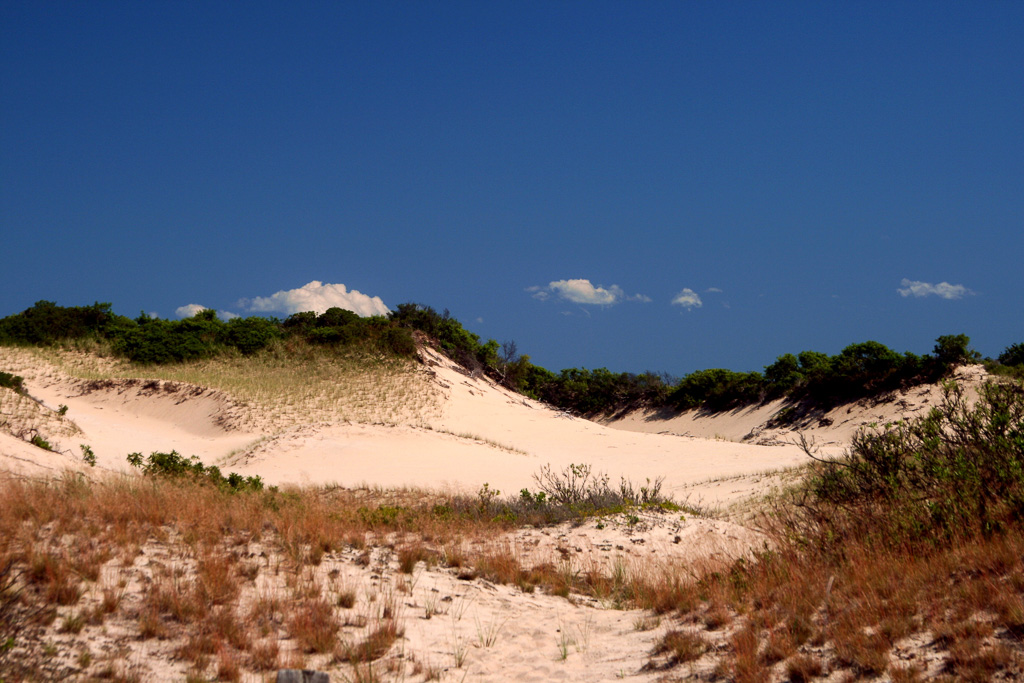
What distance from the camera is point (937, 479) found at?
6.47 m

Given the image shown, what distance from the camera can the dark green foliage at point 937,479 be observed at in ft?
18.7

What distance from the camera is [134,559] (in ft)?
18.9

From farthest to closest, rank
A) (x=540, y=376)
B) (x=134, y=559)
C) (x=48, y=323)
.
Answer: (x=540, y=376) < (x=48, y=323) < (x=134, y=559)

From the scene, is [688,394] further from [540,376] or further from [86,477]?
[86,477]

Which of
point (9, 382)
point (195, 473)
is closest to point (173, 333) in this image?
point (9, 382)

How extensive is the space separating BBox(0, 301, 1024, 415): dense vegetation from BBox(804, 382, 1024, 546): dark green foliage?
22147mm

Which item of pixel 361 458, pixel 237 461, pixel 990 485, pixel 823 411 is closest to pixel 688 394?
pixel 823 411

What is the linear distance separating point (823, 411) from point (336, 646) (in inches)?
1144

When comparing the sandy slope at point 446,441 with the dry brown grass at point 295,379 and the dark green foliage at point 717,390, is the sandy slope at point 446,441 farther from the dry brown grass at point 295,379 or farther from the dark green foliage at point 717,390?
the dark green foliage at point 717,390

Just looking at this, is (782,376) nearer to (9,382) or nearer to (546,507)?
(546,507)

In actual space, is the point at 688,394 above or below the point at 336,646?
above

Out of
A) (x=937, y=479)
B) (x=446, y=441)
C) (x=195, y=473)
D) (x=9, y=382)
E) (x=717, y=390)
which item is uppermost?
(x=9, y=382)

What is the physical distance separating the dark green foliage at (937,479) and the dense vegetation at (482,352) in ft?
72.7

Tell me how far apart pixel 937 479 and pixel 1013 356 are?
27198 millimetres
